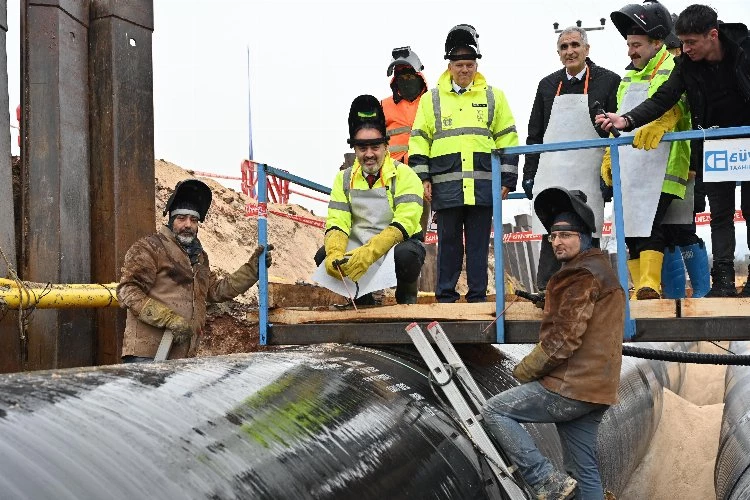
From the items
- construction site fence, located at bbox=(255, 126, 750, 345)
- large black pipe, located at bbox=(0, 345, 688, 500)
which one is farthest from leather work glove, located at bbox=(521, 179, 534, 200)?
large black pipe, located at bbox=(0, 345, 688, 500)

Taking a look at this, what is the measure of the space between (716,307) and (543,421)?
1362 mm

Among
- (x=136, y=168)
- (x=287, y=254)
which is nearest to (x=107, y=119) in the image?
(x=136, y=168)

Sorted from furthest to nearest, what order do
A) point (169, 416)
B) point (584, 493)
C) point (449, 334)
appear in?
point (449, 334) < point (584, 493) < point (169, 416)

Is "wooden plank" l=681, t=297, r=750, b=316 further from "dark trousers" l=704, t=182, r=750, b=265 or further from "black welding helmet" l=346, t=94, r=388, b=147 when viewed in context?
"black welding helmet" l=346, t=94, r=388, b=147

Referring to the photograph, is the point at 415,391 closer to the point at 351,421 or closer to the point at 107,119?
the point at 351,421

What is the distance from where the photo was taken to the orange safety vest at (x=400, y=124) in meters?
7.96

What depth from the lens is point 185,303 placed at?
5590 mm

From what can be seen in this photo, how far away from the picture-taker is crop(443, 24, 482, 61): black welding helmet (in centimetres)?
647

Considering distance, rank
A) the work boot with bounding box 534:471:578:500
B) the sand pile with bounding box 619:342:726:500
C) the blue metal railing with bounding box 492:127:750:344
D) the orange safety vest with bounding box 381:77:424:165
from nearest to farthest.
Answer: the work boot with bounding box 534:471:578:500, the blue metal railing with bounding box 492:127:750:344, the orange safety vest with bounding box 381:77:424:165, the sand pile with bounding box 619:342:726:500

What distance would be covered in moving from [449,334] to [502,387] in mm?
493

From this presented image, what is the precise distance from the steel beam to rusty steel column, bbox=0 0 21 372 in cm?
196

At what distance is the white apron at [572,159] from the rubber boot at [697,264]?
2.30ft

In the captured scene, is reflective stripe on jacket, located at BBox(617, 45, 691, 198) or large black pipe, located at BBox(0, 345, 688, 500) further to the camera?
reflective stripe on jacket, located at BBox(617, 45, 691, 198)

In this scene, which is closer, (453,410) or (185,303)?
(453,410)
